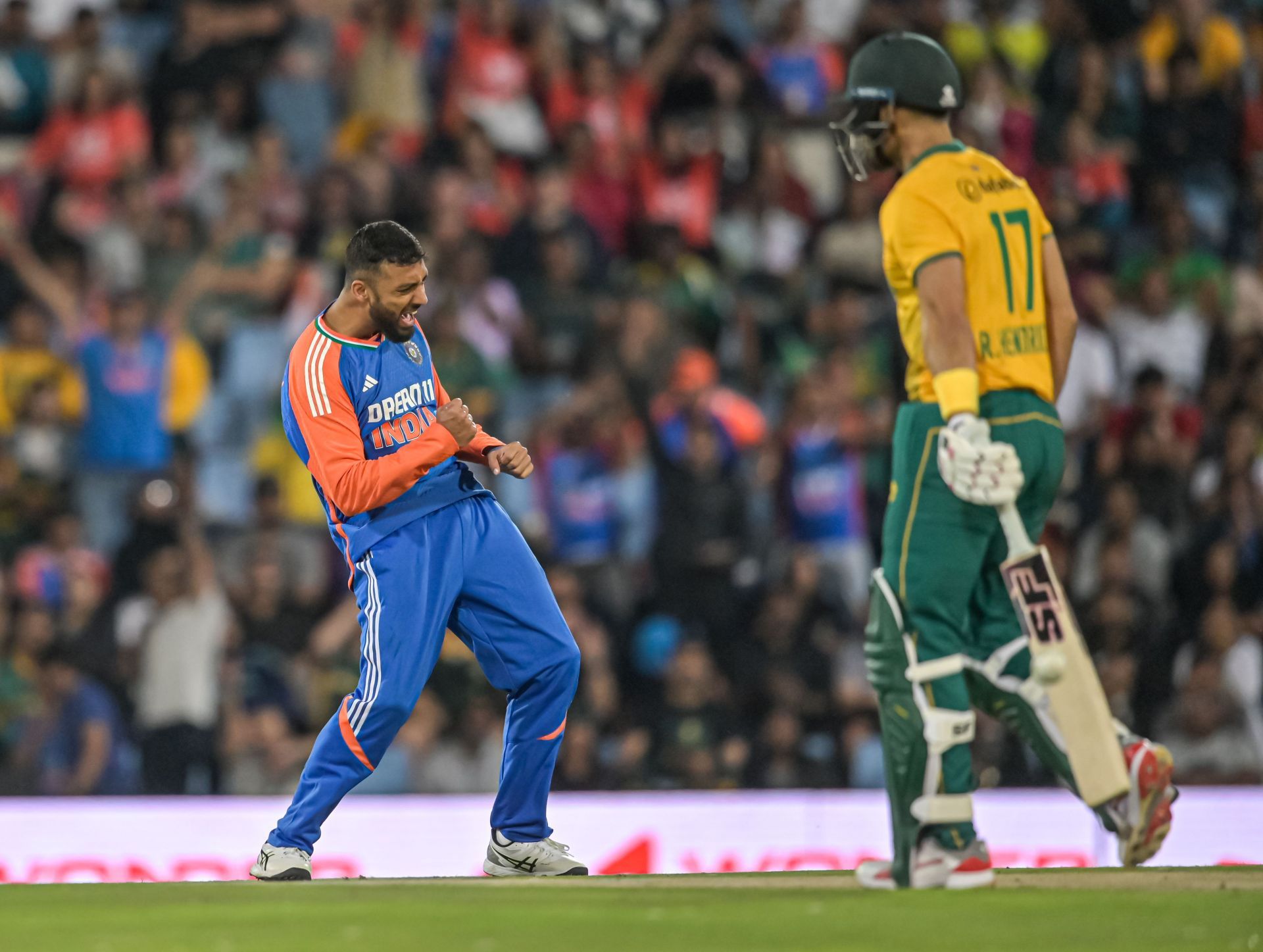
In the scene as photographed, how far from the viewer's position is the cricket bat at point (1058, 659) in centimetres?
530

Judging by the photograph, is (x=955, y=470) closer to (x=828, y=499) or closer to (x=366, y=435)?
(x=366, y=435)

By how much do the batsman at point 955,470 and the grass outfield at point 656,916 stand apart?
27 cm

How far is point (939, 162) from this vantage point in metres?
5.48

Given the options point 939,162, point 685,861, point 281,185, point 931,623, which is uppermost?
point 281,185

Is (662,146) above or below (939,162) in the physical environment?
above

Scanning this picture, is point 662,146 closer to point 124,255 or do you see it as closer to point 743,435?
point 743,435

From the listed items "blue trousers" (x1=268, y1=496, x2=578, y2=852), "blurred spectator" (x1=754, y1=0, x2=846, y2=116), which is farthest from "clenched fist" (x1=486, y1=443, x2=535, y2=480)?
"blurred spectator" (x1=754, y1=0, x2=846, y2=116)

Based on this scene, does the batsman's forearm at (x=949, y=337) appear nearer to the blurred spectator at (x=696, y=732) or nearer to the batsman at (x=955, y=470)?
the batsman at (x=955, y=470)

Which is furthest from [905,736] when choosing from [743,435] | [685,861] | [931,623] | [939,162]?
[743,435]

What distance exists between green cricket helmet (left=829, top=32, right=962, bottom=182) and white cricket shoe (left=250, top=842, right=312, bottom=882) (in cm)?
287

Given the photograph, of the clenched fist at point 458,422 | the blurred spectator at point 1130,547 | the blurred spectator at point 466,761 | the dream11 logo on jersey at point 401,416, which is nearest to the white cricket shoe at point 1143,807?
the clenched fist at point 458,422

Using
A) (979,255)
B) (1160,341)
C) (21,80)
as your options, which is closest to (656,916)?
(979,255)

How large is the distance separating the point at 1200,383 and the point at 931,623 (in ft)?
25.8

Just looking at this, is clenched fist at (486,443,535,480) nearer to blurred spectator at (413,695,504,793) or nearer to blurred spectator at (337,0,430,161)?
blurred spectator at (413,695,504,793)
